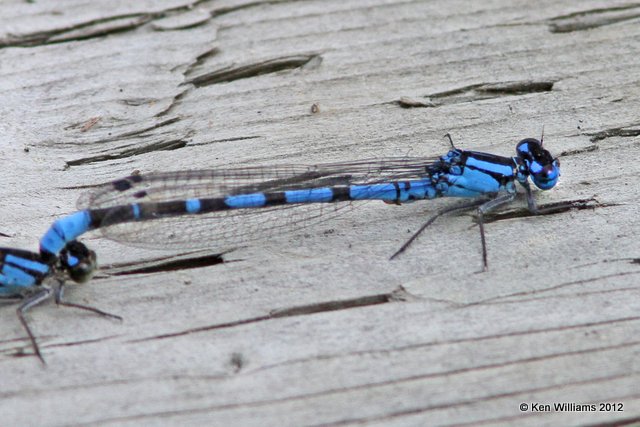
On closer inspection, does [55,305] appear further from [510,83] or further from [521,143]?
[510,83]

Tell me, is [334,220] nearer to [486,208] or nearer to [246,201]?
[246,201]

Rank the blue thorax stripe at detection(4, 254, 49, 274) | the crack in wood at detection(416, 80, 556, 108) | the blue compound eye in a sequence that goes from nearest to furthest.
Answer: the blue thorax stripe at detection(4, 254, 49, 274)
the blue compound eye
the crack in wood at detection(416, 80, 556, 108)

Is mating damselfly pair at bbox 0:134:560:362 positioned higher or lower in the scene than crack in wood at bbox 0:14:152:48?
lower

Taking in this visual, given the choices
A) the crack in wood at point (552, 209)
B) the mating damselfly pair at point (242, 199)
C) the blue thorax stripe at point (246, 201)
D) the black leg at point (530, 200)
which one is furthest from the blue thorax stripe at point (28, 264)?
the black leg at point (530, 200)

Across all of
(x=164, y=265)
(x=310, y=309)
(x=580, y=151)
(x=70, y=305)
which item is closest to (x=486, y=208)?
(x=580, y=151)

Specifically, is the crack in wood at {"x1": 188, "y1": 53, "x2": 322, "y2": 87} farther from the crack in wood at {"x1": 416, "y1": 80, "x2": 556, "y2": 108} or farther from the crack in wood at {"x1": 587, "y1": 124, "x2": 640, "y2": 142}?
the crack in wood at {"x1": 587, "y1": 124, "x2": 640, "y2": 142}

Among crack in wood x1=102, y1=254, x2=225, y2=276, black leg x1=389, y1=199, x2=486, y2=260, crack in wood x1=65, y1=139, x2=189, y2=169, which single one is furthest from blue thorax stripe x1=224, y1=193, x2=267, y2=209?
black leg x1=389, y1=199, x2=486, y2=260
